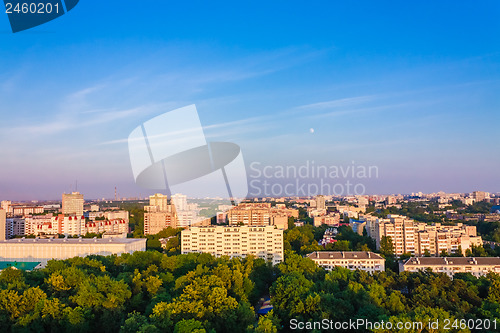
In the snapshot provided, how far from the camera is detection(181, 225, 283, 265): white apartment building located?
11.0 metres

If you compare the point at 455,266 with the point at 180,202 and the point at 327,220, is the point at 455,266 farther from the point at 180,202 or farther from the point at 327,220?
the point at 180,202

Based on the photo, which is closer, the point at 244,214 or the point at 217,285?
the point at 217,285

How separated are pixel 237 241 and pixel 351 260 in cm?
298

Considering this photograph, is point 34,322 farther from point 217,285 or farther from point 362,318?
point 362,318

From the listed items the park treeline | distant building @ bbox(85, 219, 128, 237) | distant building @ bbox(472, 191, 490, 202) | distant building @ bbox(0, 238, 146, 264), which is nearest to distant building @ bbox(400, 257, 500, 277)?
the park treeline

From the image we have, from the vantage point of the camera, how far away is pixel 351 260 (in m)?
10.1

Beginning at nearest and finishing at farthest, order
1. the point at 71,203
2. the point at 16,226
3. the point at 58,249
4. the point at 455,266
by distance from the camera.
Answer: the point at 455,266 → the point at 58,249 → the point at 16,226 → the point at 71,203

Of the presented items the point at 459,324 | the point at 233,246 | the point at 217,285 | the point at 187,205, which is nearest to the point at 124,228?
the point at 187,205

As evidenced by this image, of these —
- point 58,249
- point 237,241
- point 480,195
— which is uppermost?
point 480,195

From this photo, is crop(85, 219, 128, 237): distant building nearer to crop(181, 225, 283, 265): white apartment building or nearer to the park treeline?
crop(181, 225, 283, 265): white apartment building

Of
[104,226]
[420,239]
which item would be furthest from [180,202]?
Result: [420,239]

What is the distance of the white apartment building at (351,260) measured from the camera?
391 inches

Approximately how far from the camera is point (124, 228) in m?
19.1

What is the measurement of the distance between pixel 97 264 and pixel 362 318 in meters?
5.71
